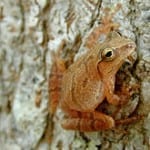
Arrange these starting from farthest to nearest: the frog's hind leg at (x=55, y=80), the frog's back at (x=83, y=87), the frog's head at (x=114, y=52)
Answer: the frog's hind leg at (x=55, y=80), the frog's back at (x=83, y=87), the frog's head at (x=114, y=52)

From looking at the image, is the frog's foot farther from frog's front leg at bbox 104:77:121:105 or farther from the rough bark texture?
the rough bark texture

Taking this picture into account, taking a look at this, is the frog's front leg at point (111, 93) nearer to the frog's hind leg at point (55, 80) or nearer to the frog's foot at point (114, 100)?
the frog's foot at point (114, 100)

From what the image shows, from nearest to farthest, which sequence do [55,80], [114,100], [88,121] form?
[114,100] → [88,121] → [55,80]

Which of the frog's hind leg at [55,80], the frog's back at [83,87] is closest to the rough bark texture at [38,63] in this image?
the frog's hind leg at [55,80]

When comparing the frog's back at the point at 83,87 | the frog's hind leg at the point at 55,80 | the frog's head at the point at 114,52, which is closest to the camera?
the frog's head at the point at 114,52

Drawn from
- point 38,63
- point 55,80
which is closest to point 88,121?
point 55,80

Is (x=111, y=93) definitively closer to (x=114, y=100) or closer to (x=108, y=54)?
(x=114, y=100)

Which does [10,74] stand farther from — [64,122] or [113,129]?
[113,129]
